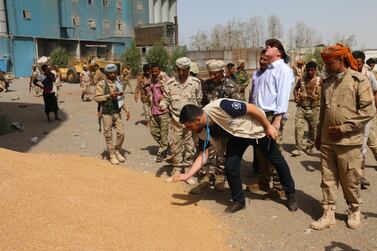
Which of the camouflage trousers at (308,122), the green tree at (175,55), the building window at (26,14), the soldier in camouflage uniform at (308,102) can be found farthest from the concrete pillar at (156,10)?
the camouflage trousers at (308,122)

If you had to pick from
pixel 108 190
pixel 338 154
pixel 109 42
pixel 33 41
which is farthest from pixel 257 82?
pixel 109 42

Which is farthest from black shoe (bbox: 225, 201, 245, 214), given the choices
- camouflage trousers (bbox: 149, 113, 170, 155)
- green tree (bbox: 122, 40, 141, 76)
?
green tree (bbox: 122, 40, 141, 76)

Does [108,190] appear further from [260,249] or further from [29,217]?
[260,249]

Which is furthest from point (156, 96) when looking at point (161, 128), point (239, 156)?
point (239, 156)

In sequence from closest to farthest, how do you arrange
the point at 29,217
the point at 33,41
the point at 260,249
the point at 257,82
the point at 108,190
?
the point at 29,217 < the point at 260,249 < the point at 108,190 < the point at 257,82 < the point at 33,41

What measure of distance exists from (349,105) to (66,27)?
40049mm

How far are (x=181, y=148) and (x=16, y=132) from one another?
5.46 m

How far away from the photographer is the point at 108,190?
4.10 metres

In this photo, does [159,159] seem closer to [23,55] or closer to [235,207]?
[235,207]

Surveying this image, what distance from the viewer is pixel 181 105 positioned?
200 inches

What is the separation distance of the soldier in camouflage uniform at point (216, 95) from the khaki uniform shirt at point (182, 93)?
0.19 meters

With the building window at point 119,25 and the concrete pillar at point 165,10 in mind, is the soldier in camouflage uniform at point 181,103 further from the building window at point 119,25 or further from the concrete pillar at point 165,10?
the concrete pillar at point 165,10

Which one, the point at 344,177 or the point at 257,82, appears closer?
the point at 344,177

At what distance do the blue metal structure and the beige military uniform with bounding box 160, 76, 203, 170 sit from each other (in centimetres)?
2307
